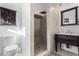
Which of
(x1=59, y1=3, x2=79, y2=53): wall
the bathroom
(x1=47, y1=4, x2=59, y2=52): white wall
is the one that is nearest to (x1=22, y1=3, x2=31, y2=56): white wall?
the bathroom

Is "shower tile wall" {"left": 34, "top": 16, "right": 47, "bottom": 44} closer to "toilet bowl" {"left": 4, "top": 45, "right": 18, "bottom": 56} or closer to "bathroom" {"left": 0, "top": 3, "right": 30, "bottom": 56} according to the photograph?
"bathroom" {"left": 0, "top": 3, "right": 30, "bottom": 56}

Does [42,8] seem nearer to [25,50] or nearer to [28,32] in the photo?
[28,32]

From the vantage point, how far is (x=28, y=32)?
121 cm

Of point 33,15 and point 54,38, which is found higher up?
point 33,15

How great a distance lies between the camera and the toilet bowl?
118cm

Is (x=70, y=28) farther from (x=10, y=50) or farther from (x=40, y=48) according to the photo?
(x=10, y=50)

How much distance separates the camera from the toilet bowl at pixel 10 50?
118cm

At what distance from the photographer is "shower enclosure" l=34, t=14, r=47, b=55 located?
3.95 ft

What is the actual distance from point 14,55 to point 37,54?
277 mm

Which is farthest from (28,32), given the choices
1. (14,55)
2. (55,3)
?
(55,3)

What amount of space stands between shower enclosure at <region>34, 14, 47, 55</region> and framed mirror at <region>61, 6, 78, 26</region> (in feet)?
0.77

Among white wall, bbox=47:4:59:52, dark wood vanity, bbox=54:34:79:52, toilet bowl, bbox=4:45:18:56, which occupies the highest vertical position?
white wall, bbox=47:4:59:52

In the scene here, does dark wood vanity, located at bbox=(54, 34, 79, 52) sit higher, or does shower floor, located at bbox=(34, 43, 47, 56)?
dark wood vanity, located at bbox=(54, 34, 79, 52)

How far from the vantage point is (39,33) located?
47.8 inches
